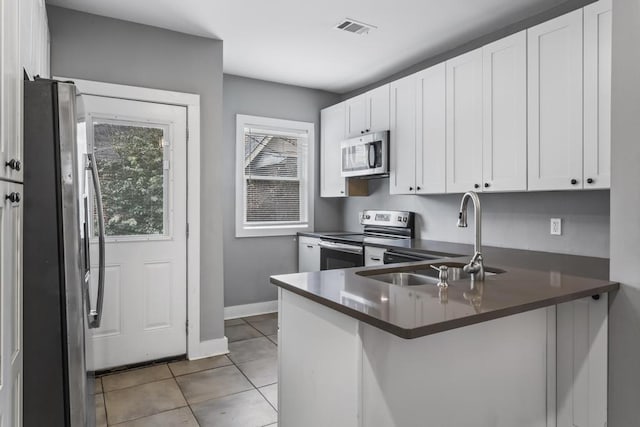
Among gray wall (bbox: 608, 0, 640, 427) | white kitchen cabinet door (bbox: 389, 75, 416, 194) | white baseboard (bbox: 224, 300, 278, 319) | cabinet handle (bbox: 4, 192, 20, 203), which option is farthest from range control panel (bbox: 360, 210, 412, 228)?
cabinet handle (bbox: 4, 192, 20, 203)

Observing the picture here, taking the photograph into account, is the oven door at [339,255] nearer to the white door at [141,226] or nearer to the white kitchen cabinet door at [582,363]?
the white door at [141,226]

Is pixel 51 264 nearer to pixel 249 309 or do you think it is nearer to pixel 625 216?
pixel 625 216

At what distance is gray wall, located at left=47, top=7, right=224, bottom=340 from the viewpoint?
288 cm

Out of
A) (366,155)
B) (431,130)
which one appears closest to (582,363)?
(431,130)

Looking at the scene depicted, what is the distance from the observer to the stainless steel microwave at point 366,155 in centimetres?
380

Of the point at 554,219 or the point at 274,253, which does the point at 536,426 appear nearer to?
the point at 554,219

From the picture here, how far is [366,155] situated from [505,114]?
145 centimetres

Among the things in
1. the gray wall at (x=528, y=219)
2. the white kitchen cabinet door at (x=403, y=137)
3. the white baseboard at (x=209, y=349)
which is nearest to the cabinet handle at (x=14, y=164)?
the white baseboard at (x=209, y=349)

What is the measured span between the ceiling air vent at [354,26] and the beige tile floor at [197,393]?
106 inches

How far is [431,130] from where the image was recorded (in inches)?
132

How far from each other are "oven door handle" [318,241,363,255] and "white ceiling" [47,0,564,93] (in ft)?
5.87

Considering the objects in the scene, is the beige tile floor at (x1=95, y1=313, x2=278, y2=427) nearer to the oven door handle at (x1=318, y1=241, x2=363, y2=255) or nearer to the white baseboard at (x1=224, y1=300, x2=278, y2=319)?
the white baseboard at (x1=224, y1=300, x2=278, y2=319)

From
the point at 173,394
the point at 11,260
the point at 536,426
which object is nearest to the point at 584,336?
the point at 536,426

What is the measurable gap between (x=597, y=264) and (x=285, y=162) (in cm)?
331
